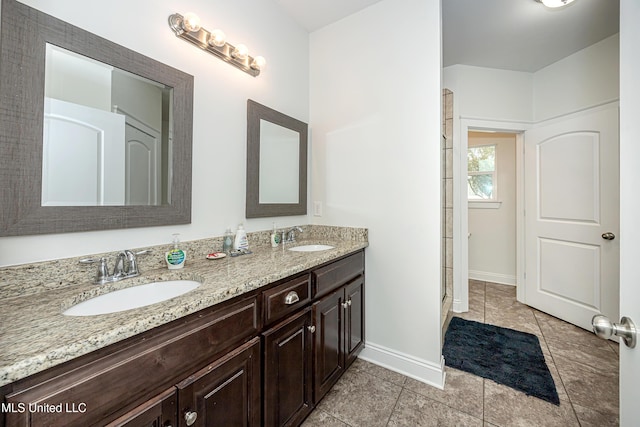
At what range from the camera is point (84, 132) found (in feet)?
3.46

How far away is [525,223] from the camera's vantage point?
300 centimetres

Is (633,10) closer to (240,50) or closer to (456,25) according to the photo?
(240,50)

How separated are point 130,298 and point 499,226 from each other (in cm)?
427

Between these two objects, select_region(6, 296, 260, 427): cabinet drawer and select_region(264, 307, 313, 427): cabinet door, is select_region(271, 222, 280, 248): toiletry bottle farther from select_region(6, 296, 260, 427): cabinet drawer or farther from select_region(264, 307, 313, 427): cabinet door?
select_region(6, 296, 260, 427): cabinet drawer

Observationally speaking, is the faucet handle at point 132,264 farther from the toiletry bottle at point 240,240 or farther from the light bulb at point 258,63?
the light bulb at point 258,63

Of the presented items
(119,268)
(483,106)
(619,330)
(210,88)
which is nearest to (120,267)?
(119,268)

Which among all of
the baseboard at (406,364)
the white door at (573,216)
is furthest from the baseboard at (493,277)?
the baseboard at (406,364)

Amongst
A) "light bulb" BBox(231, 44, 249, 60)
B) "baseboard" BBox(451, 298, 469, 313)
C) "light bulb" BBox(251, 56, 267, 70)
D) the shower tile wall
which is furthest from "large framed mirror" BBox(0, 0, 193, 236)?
"baseboard" BBox(451, 298, 469, 313)

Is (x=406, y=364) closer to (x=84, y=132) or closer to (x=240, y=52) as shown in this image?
(x=84, y=132)

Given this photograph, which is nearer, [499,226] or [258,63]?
[258,63]

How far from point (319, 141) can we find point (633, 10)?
5.83ft

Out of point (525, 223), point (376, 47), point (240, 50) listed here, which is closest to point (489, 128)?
point (525, 223)

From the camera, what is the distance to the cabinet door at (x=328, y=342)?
1.44m

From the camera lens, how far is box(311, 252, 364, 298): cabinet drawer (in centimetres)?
144
